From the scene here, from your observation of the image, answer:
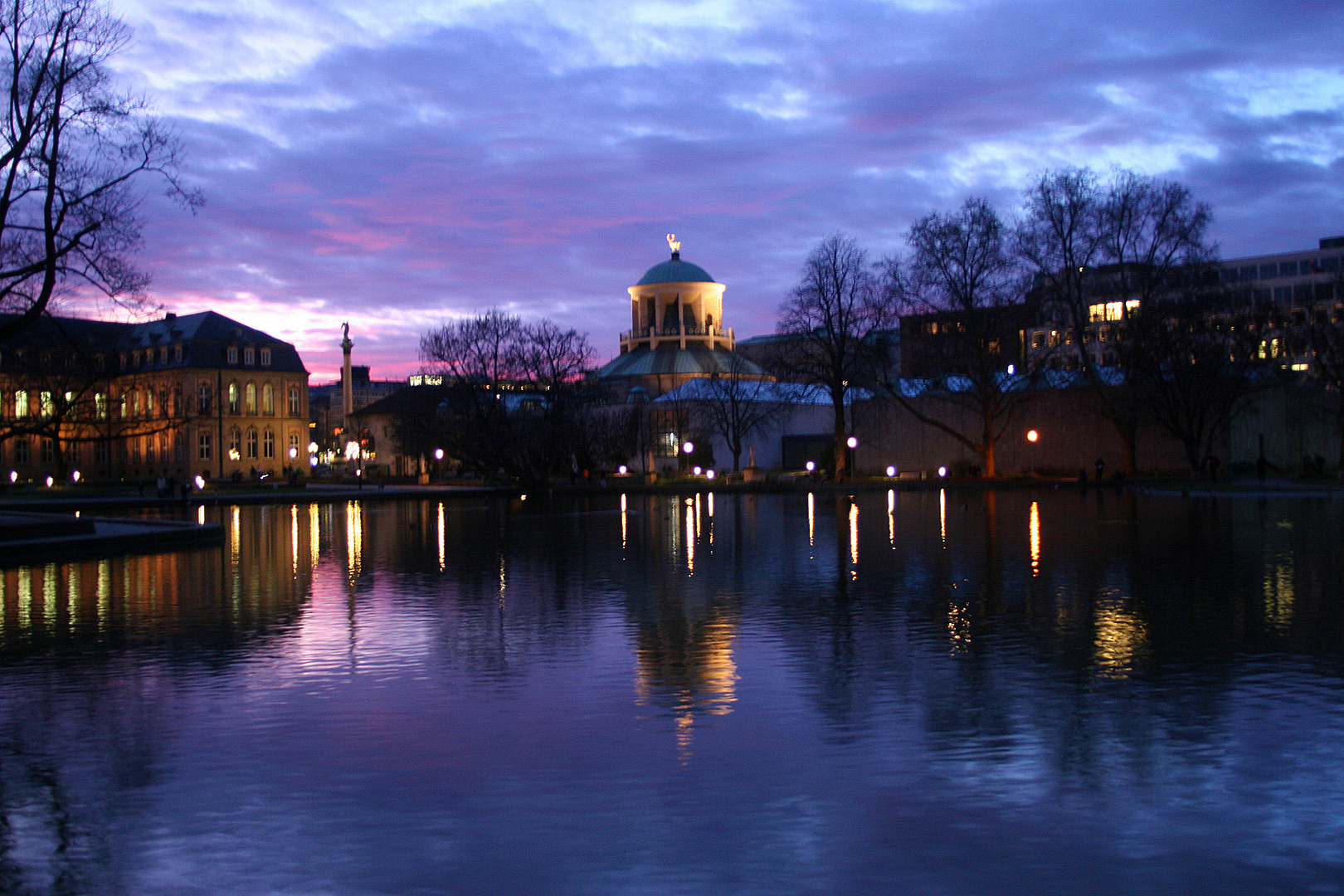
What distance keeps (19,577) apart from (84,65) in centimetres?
1226

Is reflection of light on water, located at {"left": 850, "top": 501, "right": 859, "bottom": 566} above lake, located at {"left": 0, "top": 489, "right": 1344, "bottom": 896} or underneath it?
above

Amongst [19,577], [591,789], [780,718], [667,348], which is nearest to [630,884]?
[591,789]

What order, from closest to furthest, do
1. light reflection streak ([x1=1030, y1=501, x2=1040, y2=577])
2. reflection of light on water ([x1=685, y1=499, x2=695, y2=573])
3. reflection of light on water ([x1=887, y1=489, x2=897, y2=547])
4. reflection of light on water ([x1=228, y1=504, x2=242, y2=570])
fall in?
light reflection streak ([x1=1030, y1=501, x2=1040, y2=577])
reflection of light on water ([x1=685, y1=499, x2=695, y2=573])
reflection of light on water ([x1=228, y1=504, x2=242, y2=570])
reflection of light on water ([x1=887, y1=489, x2=897, y2=547])

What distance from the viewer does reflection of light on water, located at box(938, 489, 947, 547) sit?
23812 mm

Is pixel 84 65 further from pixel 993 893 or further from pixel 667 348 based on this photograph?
pixel 667 348

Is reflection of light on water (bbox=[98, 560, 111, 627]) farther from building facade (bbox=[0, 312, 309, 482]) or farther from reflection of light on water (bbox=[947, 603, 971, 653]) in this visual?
building facade (bbox=[0, 312, 309, 482])

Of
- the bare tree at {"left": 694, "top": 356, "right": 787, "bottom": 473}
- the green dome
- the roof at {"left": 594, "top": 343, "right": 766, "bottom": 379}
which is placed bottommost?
the bare tree at {"left": 694, "top": 356, "right": 787, "bottom": 473}

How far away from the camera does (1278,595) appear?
1320 centimetres

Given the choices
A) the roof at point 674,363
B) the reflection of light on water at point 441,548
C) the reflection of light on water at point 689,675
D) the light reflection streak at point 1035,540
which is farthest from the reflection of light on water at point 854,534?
the roof at point 674,363

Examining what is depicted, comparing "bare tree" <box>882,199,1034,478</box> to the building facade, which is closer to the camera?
"bare tree" <box>882,199,1034,478</box>

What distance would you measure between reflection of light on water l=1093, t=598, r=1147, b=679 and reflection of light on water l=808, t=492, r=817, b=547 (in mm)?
9986

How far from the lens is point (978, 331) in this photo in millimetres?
53000

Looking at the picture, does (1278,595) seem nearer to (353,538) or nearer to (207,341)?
(353,538)

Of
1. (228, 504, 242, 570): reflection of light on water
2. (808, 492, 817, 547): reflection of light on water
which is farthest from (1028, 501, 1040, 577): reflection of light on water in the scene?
(228, 504, 242, 570): reflection of light on water
